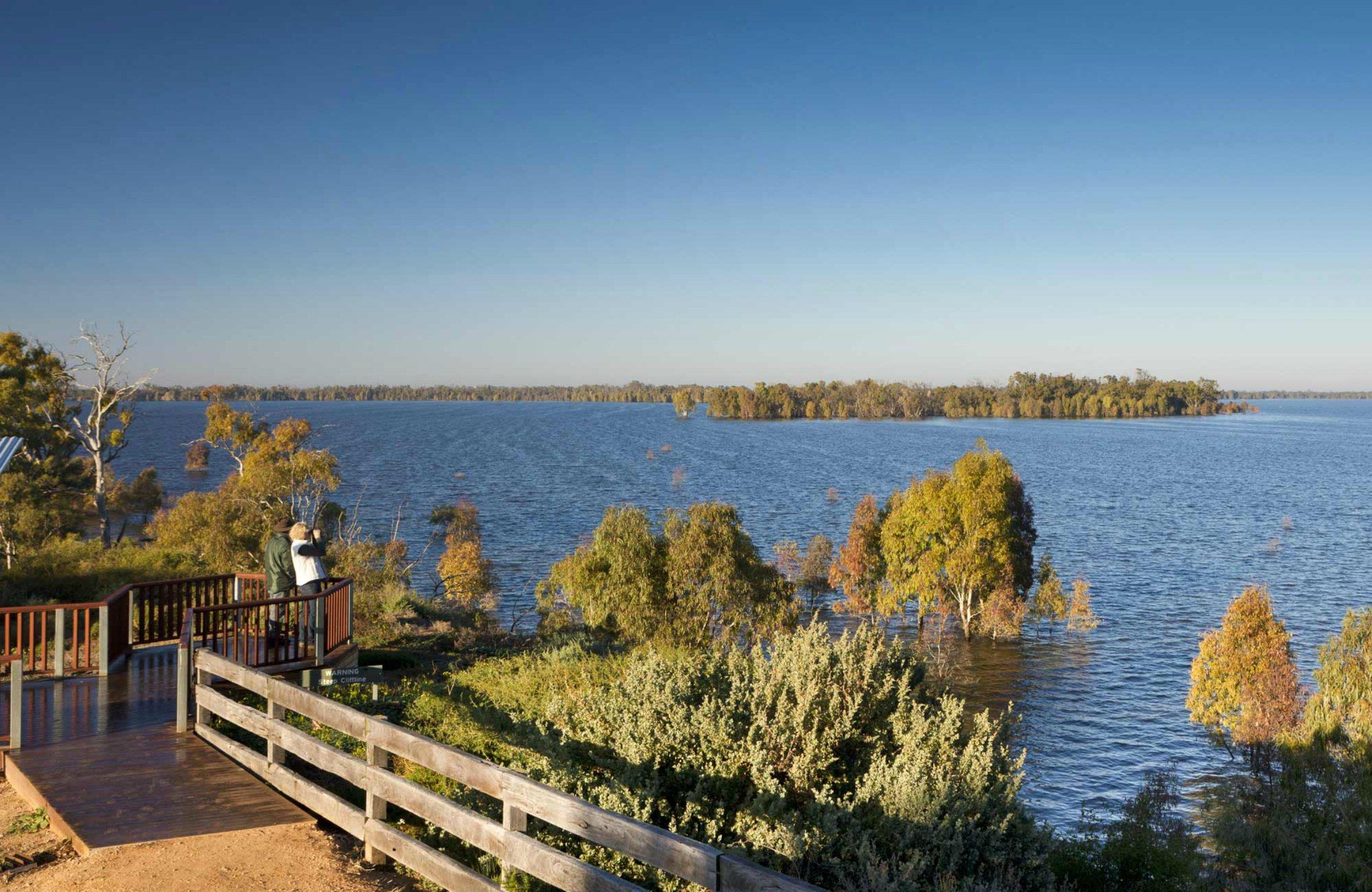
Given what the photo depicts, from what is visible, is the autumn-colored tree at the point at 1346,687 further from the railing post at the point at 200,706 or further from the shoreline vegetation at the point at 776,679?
the railing post at the point at 200,706

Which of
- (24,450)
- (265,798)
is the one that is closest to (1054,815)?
(265,798)

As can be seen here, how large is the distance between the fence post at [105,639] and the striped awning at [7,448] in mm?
3757

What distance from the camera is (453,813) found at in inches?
229

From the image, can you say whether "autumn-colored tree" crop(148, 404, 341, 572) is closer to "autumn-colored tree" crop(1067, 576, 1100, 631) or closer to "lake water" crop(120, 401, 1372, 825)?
"lake water" crop(120, 401, 1372, 825)

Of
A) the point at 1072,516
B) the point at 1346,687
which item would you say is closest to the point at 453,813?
the point at 1346,687

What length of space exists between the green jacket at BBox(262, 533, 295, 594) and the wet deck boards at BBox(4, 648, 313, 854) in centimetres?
198

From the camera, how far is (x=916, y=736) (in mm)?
7211

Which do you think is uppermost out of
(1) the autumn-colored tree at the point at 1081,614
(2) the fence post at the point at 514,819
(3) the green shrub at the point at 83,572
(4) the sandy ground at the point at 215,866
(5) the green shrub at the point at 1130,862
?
(2) the fence post at the point at 514,819

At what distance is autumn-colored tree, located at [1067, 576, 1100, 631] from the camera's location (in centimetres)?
4741

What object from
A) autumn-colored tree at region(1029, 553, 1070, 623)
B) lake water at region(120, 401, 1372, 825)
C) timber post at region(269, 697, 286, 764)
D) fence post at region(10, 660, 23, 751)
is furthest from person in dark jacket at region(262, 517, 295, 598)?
autumn-colored tree at region(1029, 553, 1070, 623)

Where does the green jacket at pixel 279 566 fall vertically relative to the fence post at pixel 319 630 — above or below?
above

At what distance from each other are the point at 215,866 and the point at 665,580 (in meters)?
31.4

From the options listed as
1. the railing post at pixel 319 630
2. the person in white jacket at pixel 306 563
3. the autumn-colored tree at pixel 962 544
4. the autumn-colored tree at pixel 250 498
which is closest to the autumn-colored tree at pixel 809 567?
the autumn-colored tree at pixel 962 544

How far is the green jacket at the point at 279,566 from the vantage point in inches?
496
